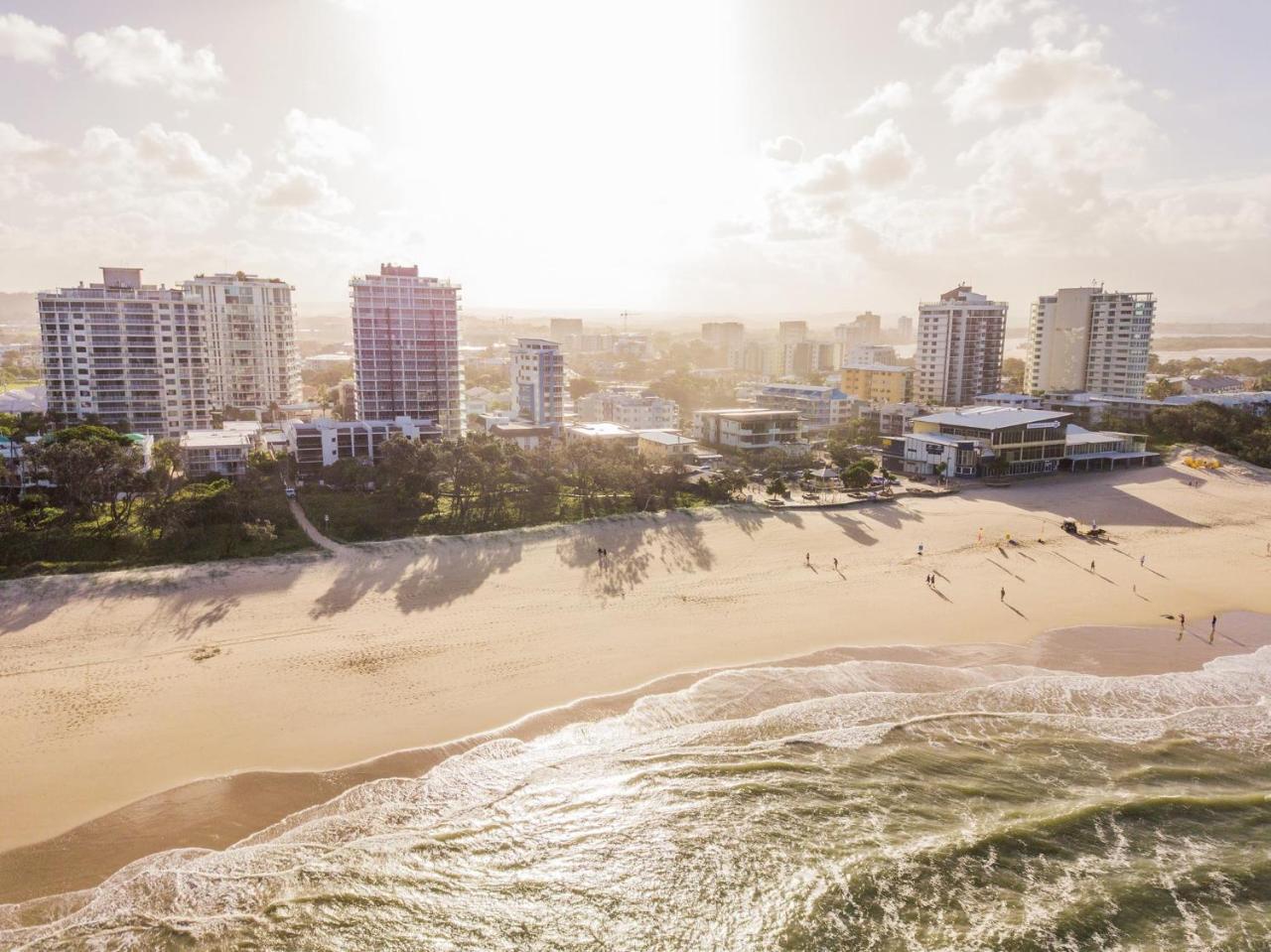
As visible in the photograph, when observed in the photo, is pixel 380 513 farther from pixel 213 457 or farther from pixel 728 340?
pixel 728 340

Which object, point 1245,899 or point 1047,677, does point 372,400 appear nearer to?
point 1047,677

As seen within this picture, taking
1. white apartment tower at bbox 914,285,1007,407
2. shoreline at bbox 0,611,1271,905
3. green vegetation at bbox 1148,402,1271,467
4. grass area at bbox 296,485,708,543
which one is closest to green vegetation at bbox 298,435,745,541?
grass area at bbox 296,485,708,543

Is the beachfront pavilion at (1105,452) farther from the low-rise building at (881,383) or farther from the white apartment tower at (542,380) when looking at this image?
the white apartment tower at (542,380)

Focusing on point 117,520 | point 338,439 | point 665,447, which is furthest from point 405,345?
point 117,520

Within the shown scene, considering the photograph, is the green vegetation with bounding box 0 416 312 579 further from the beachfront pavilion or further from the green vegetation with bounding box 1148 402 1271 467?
the green vegetation with bounding box 1148 402 1271 467

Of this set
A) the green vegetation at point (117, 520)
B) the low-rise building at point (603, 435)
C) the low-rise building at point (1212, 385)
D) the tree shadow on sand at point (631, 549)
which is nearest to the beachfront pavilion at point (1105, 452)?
the low-rise building at point (603, 435)
